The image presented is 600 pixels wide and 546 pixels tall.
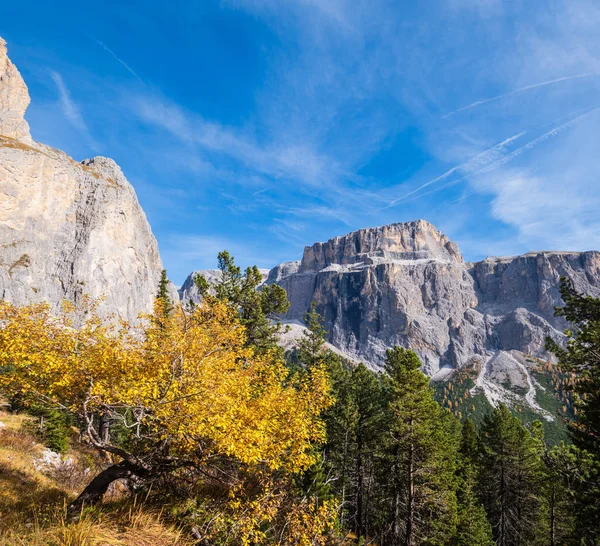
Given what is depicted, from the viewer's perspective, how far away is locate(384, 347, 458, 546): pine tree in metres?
21.6

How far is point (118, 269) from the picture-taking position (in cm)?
12744

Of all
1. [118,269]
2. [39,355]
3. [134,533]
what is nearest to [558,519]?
[134,533]

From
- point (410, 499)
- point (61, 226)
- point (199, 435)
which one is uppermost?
point (61, 226)

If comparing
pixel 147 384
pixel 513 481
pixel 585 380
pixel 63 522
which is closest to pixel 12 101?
pixel 147 384

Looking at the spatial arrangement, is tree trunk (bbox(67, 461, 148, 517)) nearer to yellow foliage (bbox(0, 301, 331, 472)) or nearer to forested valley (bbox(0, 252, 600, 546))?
forested valley (bbox(0, 252, 600, 546))

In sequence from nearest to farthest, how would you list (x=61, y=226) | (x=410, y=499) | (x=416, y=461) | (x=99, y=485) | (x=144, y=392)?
(x=144, y=392) → (x=99, y=485) → (x=410, y=499) → (x=416, y=461) → (x=61, y=226)

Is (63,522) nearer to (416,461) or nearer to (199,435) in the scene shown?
(199,435)

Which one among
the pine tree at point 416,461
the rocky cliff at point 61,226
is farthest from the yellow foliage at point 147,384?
the rocky cliff at point 61,226

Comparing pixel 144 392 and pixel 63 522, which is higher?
pixel 144 392

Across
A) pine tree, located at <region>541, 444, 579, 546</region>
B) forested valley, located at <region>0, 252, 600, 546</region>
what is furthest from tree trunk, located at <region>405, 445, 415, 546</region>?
pine tree, located at <region>541, 444, 579, 546</region>

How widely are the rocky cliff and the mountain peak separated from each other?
33cm

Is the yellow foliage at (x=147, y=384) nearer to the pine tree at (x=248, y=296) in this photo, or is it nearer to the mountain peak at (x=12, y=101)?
the pine tree at (x=248, y=296)

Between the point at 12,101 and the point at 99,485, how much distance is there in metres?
192

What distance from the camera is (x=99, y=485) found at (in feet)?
26.4
